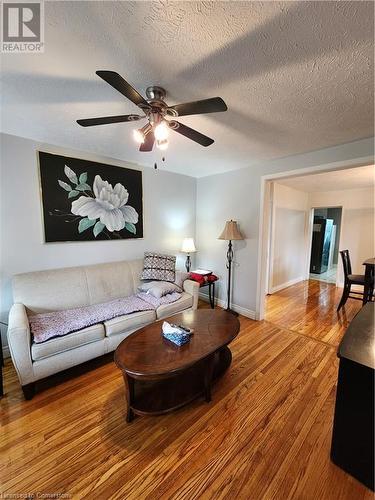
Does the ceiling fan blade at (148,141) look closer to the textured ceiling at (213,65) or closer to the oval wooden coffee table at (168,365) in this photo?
the textured ceiling at (213,65)

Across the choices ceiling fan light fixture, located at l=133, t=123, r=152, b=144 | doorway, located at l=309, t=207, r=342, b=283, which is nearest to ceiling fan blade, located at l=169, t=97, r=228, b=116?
ceiling fan light fixture, located at l=133, t=123, r=152, b=144

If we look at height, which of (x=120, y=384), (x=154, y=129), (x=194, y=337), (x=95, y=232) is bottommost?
(x=120, y=384)

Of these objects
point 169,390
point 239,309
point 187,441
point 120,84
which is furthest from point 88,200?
point 239,309

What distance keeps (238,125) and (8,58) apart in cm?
166

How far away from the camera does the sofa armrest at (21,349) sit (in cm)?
162

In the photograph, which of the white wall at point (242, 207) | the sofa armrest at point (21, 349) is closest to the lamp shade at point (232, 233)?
the white wall at point (242, 207)

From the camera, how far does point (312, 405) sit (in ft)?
5.44

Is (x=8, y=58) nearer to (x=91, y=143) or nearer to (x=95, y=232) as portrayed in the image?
(x=91, y=143)

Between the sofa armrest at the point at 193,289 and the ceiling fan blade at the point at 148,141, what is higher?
the ceiling fan blade at the point at 148,141

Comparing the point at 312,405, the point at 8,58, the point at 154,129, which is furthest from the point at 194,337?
the point at 8,58

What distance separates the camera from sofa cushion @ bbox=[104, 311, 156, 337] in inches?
82.0

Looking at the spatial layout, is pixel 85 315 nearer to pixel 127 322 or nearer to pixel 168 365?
pixel 127 322

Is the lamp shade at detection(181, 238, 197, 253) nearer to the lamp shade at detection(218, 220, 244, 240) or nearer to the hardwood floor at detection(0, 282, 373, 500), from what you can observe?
the lamp shade at detection(218, 220, 244, 240)

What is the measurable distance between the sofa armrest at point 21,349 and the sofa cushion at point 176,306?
121 centimetres
